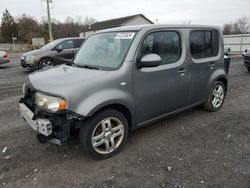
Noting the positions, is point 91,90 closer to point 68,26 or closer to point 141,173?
point 141,173

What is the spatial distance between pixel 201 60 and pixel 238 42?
23059 mm

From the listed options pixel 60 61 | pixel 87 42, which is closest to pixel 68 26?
pixel 60 61

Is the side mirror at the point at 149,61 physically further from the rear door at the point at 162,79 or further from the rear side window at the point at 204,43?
the rear side window at the point at 204,43

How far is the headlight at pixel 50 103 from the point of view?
2.45 metres

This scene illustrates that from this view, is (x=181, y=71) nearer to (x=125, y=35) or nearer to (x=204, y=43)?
(x=204, y=43)

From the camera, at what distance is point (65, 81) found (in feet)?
8.73

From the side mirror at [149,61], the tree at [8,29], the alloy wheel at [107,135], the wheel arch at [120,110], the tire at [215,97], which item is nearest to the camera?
the wheel arch at [120,110]

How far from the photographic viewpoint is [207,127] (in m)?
3.93

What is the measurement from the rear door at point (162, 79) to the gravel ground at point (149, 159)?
1.64 ft

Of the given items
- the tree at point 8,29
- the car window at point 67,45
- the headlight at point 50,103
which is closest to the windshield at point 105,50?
the headlight at point 50,103

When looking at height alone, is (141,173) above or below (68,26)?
below

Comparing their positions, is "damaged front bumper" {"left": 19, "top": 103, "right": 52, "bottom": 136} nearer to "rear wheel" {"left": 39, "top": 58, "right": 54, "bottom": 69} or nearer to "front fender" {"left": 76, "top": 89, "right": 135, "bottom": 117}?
"front fender" {"left": 76, "top": 89, "right": 135, "bottom": 117}

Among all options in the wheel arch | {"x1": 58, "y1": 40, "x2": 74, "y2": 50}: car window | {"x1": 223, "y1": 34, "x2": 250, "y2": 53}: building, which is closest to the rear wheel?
{"x1": 58, "y1": 40, "x2": 74, "y2": 50}: car window

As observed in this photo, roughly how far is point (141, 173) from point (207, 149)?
121cm
